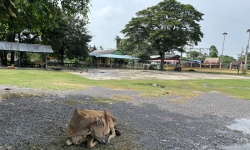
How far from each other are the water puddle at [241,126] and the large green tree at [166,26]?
98.5ft

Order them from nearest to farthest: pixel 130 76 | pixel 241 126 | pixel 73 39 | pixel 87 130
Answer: pixel 87 130 → pixel 241 126 → pixel 130 76 → pixel 73 39

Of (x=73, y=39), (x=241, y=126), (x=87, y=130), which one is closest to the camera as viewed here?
(x=87, y=130)

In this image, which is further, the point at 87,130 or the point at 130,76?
the point at 130,76

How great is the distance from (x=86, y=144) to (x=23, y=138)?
1.28 metres

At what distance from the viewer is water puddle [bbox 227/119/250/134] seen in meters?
5.51

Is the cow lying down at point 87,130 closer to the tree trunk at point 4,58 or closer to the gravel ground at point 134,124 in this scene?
the gravel ground at point 134,124

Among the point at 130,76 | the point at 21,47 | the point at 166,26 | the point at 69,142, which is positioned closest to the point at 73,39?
the point at 21,47

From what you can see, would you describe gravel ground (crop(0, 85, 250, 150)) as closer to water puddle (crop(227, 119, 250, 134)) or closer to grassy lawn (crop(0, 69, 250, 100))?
water puddle (crop(227, 119, 250, 134))

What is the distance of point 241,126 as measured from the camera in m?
5.87

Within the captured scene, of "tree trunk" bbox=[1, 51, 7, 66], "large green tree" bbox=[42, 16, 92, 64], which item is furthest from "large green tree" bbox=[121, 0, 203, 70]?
"tree trunk" bbox=[1, 51, 7, 66]

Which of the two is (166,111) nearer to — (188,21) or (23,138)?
(23,138)

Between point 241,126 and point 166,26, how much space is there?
33.8m

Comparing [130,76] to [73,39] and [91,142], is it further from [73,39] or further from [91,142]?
[91,142]

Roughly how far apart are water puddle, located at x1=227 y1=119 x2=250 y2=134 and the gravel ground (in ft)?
0.56
